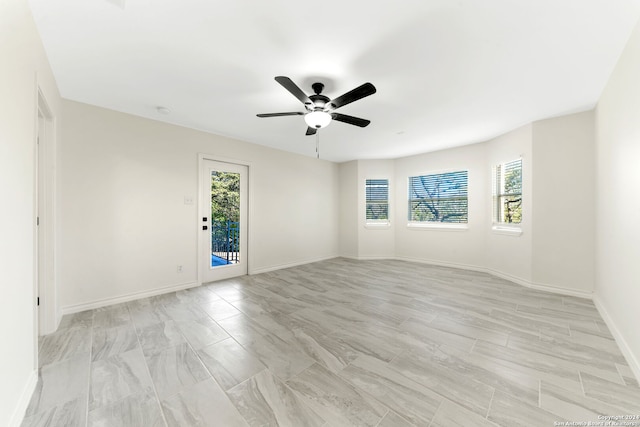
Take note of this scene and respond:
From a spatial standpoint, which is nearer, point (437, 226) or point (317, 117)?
point (317, 117)

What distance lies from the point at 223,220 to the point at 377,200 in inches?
150

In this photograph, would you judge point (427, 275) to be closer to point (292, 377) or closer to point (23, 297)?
point (292, 377)

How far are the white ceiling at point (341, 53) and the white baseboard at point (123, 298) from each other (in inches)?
98.6

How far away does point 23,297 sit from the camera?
60.2 inches

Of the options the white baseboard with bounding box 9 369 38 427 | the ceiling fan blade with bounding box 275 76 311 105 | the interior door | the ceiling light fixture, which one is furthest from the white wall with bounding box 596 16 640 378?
the interior door

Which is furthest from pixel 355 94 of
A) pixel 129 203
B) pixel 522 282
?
pixel 522 282

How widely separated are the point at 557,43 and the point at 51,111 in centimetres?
456

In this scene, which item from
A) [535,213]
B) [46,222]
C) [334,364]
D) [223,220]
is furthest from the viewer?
[223,220]

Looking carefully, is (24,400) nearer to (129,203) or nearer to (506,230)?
(129,203)

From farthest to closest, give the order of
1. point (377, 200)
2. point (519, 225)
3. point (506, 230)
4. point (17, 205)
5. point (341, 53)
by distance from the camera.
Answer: point (377, 200)
point (506, 230)
point (519, 225)
point (341, 53)
point (17, 205)

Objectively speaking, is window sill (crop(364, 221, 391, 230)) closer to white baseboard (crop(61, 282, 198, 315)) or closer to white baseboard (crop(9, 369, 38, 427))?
white baseboard (crop(61, 282, 198, 315))

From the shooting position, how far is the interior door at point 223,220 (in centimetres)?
408

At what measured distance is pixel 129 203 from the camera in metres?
3.29

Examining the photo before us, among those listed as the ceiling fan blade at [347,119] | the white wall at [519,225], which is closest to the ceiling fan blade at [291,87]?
the ceiling fan blade at [347,119]
